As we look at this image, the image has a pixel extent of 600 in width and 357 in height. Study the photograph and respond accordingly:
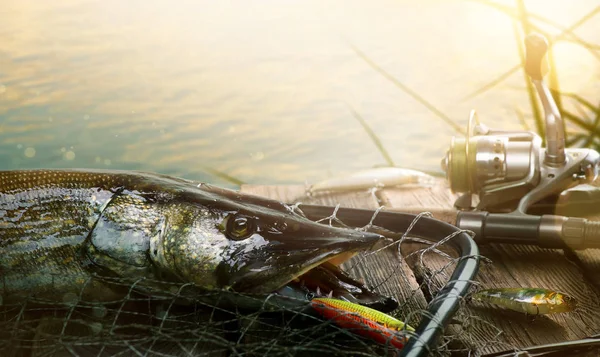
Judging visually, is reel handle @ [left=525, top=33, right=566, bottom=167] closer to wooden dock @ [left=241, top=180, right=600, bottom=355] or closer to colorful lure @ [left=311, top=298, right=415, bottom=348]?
wooden dock @ [left=241, top=180, right=600, bottom=355]

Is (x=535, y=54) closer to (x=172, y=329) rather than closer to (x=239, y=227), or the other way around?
(x=239, y=227)

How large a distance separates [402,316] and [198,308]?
53cm

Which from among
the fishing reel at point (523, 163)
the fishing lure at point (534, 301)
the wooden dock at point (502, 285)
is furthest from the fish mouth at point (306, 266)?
the fishing reel at point (523, 163)

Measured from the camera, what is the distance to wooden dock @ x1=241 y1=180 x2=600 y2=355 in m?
1.84

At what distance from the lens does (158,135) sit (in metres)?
8.99

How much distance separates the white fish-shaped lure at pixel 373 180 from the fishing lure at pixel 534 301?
1.59 metres

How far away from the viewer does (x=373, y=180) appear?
3.62m

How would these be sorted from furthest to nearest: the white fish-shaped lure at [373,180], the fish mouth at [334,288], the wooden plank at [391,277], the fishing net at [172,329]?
the white fish-shaped lure at [373,180] < the wooden plank at [391,277] < the fish mouth at [334,288] < the fishing net at [172,329]

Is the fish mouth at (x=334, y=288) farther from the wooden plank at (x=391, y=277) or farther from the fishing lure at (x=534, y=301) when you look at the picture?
the fishing lure at (x=534, y=301)

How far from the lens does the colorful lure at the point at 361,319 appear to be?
1561mm

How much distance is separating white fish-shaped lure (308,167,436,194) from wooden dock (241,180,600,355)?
2.36 feet

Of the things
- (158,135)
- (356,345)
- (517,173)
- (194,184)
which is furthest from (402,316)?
(158,135)

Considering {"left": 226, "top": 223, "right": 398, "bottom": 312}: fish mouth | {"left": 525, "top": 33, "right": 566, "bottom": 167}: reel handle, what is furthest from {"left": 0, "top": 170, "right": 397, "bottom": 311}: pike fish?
{"left": 525, "top": 33, "right": 566, "bottom": 167}: reel handle

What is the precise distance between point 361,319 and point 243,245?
31 cm
